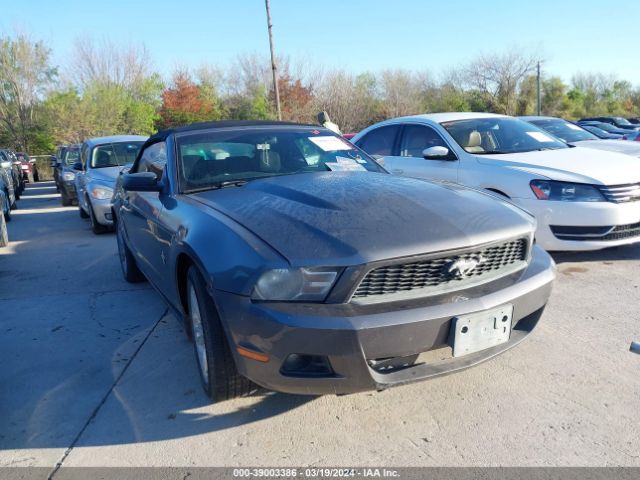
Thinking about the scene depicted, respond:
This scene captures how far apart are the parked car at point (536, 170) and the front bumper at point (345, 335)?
2.77m

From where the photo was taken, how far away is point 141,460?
238cm

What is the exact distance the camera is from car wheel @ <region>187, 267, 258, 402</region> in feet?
8.31

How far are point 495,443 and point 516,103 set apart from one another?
155ft

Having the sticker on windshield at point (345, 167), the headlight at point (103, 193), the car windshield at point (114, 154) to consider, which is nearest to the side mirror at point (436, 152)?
the sticker on windshield at point (345, 167)

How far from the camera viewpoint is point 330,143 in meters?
4.01

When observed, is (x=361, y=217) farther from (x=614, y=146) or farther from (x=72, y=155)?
(x=72, y=155)

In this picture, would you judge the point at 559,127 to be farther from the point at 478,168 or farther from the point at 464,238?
the point at 464,238

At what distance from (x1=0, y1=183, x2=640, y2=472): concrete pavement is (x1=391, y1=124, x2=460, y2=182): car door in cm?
217

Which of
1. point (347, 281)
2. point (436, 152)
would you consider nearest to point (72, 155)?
point (436, 152)

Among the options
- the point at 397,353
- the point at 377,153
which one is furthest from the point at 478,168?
the point at 397,353

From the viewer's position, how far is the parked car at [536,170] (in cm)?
469

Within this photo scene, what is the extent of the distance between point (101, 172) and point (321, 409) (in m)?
7.30

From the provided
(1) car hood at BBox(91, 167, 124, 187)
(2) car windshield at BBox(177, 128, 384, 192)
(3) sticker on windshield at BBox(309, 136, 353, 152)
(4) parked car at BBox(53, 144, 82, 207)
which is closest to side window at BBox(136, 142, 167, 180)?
(2) car windshield at BBox(177, 128, 384, 192)

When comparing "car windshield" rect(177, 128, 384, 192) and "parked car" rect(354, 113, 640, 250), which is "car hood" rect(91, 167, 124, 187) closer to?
"parked car" rect(354, 113, 640, 250)
